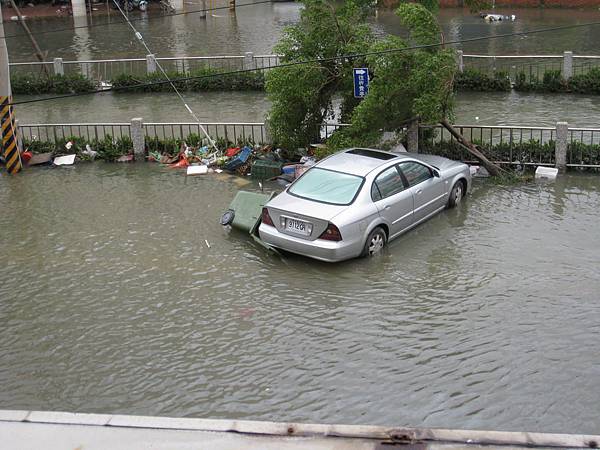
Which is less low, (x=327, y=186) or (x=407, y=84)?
(x=407, y=84)

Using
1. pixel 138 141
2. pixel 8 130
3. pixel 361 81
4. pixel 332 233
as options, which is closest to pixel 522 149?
pixel 361 81

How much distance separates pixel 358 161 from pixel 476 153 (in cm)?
414

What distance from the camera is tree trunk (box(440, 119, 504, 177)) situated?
1548 cm

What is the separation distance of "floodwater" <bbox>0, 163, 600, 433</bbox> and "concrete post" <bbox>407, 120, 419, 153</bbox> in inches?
101

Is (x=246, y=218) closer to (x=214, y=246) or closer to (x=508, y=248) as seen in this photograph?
(x=214, y=246)

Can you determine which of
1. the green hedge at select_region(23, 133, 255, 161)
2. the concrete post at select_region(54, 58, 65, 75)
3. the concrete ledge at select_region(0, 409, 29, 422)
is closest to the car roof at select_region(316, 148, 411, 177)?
the green hedge at select_region(23, 133, 255, 161)

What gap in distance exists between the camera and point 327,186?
1184cm

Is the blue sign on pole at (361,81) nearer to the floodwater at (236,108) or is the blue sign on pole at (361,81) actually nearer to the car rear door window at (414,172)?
the car rear door window at (414,172)

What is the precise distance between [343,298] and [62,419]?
4029 mm

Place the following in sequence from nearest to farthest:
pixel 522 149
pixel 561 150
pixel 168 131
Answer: pixel 561 150, pixel 522 149, pixel 168 131

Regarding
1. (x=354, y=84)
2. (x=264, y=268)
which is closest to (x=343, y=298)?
(x=264, y=268)

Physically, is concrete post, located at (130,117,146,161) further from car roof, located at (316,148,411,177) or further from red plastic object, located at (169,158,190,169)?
car roof, located at (316,148,411,177)

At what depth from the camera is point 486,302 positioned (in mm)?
10117

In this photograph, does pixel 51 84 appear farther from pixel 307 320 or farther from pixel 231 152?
pixel 307 320
